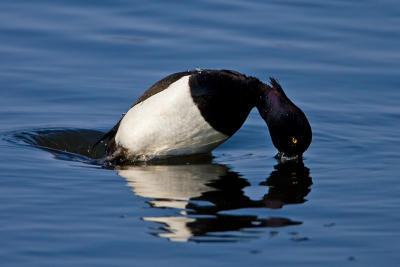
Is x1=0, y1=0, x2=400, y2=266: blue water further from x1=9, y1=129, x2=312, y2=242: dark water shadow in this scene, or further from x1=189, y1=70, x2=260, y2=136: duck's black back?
x1=189, y1=70, x2=260, y2=136: duck's black back

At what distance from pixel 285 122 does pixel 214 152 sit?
141 centimetres

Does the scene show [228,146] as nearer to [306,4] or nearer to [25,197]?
[25,197]

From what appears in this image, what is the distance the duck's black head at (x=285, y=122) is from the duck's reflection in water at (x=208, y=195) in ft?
0.84

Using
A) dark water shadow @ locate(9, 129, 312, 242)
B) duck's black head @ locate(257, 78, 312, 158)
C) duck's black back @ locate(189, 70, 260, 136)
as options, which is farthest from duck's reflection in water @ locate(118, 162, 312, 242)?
duck's black back @ locate(189, 70, 260, 136)

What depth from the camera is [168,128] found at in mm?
10242

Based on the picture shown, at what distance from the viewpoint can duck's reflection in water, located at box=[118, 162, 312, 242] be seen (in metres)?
7.74

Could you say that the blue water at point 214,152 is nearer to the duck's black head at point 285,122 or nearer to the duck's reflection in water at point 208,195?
the duck's reflection in water at point 208,195

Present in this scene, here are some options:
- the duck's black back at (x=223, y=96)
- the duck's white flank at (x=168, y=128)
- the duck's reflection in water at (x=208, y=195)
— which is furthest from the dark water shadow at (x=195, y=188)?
the duck's black back at (x=223, y=96)

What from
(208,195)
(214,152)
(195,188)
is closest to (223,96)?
(214,152)

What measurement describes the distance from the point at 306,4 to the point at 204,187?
331 inches

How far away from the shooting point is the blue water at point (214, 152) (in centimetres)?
738

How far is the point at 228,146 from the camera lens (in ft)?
37.4

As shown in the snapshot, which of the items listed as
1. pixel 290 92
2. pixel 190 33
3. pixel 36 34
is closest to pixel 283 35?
pixel 190 33

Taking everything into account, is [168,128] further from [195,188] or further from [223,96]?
[195,188]
